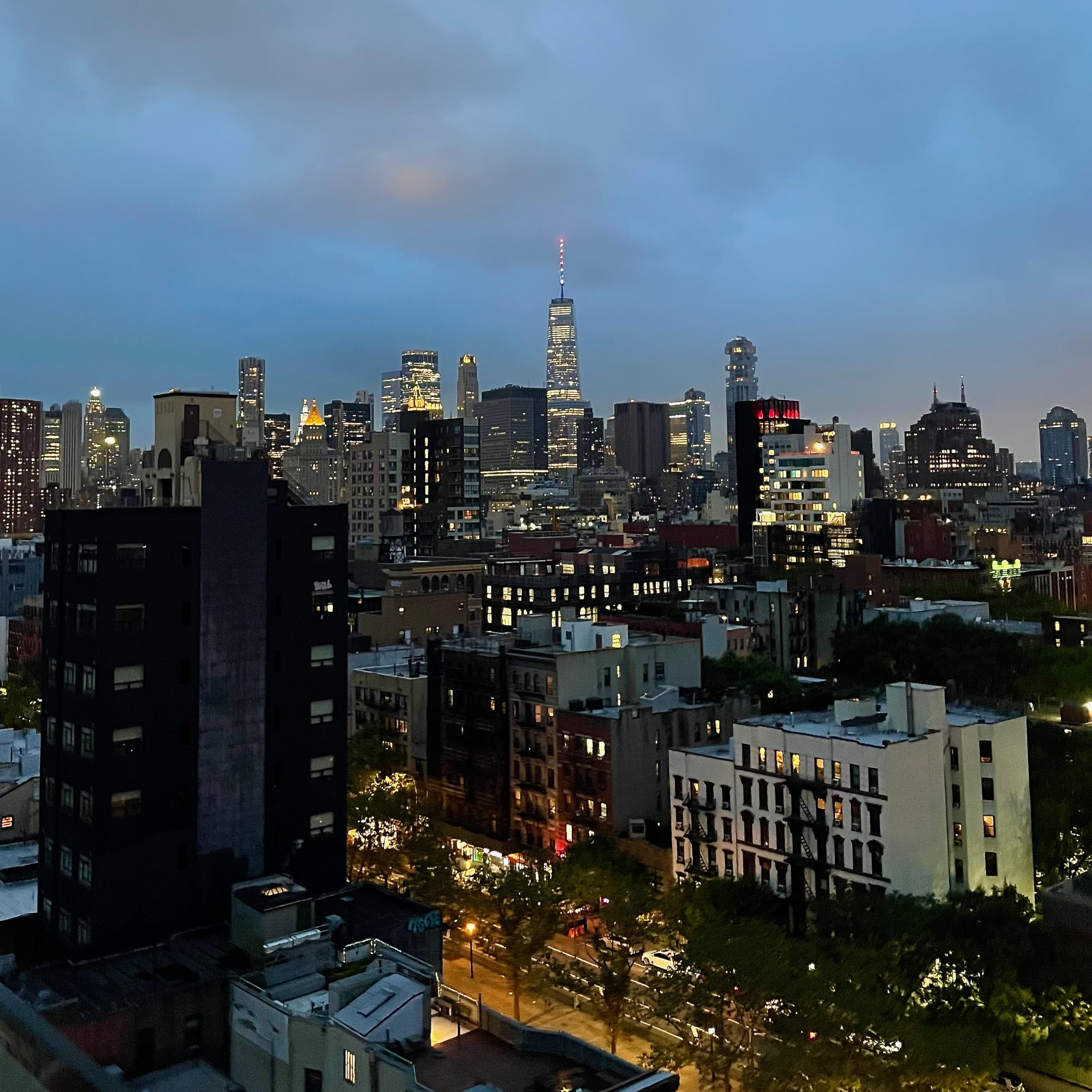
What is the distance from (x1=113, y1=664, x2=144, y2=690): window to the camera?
46125 millimetres

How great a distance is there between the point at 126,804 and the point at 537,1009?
2252 centimetres

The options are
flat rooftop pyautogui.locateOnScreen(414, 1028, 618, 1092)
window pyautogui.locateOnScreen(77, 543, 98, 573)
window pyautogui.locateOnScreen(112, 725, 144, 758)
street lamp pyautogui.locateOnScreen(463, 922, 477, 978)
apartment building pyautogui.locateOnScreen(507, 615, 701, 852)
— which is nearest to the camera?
flat rooftop pyautogui.locateOnScreen(414, 1028, 618, 1092)

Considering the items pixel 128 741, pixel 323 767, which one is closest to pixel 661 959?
pixel 323 767

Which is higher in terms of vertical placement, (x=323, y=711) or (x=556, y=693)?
(x=323, y=711)

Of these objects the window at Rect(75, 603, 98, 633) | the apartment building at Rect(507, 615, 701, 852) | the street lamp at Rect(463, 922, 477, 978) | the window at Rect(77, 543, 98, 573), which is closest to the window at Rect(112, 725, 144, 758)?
the window at Rect(75, 603, 98, 633)

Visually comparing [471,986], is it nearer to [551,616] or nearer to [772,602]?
[551,616]

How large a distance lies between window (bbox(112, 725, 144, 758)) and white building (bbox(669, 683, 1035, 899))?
3094 cm

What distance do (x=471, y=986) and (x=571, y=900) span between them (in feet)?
26.1

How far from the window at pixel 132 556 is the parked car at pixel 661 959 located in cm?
2871

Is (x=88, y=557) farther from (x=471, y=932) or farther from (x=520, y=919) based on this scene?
(x=471, y=932)

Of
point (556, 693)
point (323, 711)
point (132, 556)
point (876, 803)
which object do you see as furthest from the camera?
point (556, 693)

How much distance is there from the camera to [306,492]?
212 ft

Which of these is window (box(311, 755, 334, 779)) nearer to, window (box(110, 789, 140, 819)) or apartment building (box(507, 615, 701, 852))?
window (box(110, 789, 140, 819))

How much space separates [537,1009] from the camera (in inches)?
2128
